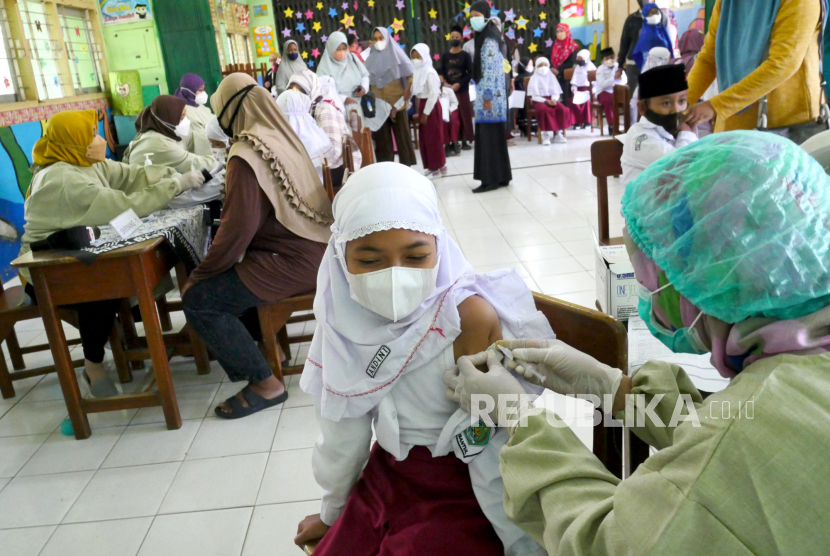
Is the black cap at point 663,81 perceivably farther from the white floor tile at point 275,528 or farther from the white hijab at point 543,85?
the white hijab at point 543,85

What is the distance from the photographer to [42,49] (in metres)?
5.04

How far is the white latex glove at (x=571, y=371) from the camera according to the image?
0.98 m

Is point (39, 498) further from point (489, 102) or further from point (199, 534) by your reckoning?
point (489, 102)

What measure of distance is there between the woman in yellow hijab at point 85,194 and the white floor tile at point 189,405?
23 cm

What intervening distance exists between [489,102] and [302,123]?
2280 millimetres

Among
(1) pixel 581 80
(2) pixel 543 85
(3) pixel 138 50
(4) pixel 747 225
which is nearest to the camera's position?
(4) pixel 747 225

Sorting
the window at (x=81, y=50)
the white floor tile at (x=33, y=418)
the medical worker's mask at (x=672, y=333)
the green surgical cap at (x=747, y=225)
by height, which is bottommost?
the white floor tile at (x=33, y=418)

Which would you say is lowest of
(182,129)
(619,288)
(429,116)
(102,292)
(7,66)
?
(102,292)

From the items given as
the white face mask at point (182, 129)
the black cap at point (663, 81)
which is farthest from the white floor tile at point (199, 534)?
the white face mask at point (182, 129)

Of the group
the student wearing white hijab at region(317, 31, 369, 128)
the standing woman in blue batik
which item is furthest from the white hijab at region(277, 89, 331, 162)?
the student wearing white hijab at region(317, 31, 369, 128)

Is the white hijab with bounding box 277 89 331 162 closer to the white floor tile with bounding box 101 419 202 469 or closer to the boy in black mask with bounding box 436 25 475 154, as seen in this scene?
the white floor tile with bounding box 101 419 202 469

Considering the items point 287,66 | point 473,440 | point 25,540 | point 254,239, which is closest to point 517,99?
point 287,66

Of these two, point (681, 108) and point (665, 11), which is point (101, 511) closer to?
point (681, 108)

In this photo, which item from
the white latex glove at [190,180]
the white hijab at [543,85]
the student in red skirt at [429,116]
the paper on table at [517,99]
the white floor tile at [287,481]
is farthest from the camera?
the white hijab at [543,85]
